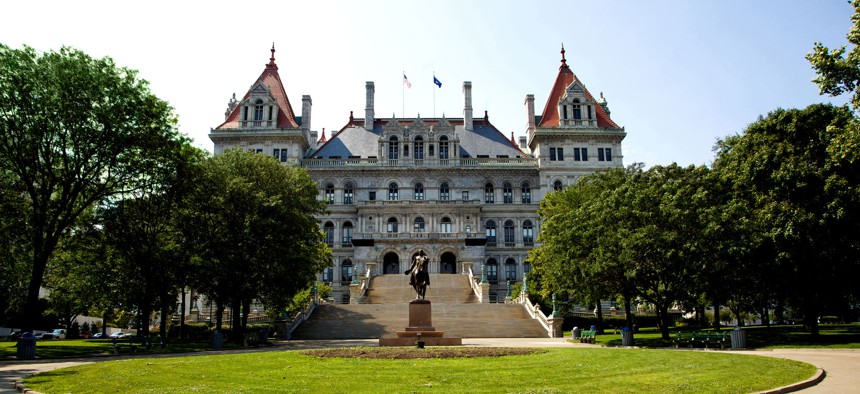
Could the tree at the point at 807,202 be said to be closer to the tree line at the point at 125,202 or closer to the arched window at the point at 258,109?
the tree line at the point at 125,202

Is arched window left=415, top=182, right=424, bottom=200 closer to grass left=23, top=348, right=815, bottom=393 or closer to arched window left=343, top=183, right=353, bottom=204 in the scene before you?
arched window left=343, top=183, right=353, bottom=204

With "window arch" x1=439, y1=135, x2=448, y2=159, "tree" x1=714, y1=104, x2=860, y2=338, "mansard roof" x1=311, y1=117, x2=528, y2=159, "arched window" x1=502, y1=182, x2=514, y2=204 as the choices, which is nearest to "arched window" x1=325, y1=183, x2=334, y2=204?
"mansard roof" x1=311, y1=117, x2=528, y2=159

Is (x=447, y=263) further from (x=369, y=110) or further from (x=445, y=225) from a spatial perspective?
(x=369, y=110)

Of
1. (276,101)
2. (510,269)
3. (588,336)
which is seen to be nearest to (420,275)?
(588,336)

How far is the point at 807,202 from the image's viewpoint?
99.7ft

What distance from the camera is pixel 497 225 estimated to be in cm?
6638

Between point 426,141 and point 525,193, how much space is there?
12.2 metres

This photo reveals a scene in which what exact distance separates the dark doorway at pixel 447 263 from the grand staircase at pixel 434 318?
32.8ft

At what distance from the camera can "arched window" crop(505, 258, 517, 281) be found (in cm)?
6469

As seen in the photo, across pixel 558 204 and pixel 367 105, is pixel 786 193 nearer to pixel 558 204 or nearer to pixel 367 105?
pixel 558 204

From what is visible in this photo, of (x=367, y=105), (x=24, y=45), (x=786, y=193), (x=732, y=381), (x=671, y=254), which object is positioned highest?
(x=367, y=105)

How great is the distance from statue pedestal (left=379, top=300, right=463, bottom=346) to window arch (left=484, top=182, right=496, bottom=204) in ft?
133

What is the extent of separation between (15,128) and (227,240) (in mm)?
11429

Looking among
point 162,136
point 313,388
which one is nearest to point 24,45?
point 162,136
